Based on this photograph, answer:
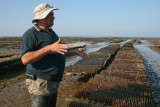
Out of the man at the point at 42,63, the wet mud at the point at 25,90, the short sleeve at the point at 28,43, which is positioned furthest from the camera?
the wet mud at the point at 25,90

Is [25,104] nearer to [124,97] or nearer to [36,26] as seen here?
[124,97]

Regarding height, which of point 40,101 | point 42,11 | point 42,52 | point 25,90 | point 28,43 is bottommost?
point 25,90

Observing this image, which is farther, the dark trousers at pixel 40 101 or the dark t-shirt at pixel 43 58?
the dark trousers at pixel 40 101

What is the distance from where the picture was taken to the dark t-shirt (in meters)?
2.27

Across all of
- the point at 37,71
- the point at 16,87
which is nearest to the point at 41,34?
the point at 37,71

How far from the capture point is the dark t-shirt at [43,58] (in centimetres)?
227

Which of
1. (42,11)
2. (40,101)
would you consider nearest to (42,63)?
(40,101)

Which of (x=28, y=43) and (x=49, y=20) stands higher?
(x=49, y=20)

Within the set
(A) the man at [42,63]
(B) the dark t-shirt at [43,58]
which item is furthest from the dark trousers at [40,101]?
(B) the dark t-shirt at [43,58]

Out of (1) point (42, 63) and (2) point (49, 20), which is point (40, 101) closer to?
(1) point (42, 63)

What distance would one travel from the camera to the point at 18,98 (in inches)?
295

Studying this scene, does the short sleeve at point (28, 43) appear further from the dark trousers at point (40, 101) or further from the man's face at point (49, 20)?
the dark trousers at point (40, 101)

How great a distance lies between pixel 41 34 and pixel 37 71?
0.64 metres

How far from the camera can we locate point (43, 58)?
2.38m
